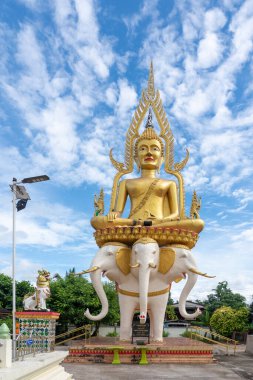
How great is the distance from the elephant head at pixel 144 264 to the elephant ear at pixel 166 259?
21.0 inches

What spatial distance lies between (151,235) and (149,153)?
4272 millimetres

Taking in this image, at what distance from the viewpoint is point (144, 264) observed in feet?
46.2

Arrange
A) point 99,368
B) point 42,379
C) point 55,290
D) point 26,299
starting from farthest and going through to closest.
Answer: point 55,290
point 26,299
point 99,368
point 42,379

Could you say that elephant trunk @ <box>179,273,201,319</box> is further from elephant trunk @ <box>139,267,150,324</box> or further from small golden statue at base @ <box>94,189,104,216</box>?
small golden statue at base @ <box>94,189,104,216</box>

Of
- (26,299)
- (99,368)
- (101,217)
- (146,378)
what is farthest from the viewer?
(101,217)

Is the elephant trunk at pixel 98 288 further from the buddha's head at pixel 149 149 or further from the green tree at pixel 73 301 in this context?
the green tree at pixel 73 301

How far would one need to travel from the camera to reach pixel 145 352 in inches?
541

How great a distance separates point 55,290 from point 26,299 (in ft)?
35.3

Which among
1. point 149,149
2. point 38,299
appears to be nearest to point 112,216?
point 149,149

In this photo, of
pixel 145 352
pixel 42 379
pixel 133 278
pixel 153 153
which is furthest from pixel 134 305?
pixel 42 379

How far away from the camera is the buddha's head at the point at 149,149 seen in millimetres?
17875

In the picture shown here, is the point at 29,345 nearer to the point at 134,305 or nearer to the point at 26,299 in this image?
the point at 26,299

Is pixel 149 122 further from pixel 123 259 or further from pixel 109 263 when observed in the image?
pixel 109 263

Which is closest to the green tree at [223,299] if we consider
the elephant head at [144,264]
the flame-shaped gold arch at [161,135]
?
the flame-shaped gold arch at [161,135]
